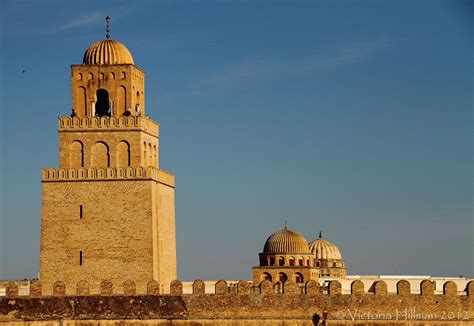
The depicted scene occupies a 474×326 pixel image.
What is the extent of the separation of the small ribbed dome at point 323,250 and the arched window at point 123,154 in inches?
1509

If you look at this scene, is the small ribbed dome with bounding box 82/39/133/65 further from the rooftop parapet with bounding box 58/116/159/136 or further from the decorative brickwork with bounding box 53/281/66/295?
the decorative brickwork with bounding box 53/281/66/295

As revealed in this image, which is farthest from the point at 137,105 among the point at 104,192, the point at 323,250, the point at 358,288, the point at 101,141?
the point at 323,250

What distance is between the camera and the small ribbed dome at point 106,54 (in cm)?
5675

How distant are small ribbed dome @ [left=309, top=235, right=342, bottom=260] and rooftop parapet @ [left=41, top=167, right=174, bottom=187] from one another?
38.7 m

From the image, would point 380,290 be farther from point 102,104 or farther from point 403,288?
point 102,104

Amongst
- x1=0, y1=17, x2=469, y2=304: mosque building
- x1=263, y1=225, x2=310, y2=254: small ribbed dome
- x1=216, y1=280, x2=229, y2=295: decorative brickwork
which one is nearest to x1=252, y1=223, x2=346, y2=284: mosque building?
x1=263, y1=225, x2=310, y2=254: small ribbed dome

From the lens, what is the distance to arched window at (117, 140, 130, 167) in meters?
56.0

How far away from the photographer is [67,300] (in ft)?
168

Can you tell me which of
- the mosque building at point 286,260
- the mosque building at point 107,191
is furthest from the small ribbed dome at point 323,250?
the mosque building at point 107,191

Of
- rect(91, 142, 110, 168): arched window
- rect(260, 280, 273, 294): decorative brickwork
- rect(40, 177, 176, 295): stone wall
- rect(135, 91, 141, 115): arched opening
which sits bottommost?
rect(260, 280, 273, 294): decorative brickwork

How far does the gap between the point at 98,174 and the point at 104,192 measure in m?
0.78

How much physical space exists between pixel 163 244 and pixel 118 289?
3.07 metres

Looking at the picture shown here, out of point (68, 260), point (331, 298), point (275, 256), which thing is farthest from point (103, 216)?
point (275, 256)

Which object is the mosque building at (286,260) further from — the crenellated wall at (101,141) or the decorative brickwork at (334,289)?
the decorative brickwork at (334,289)
